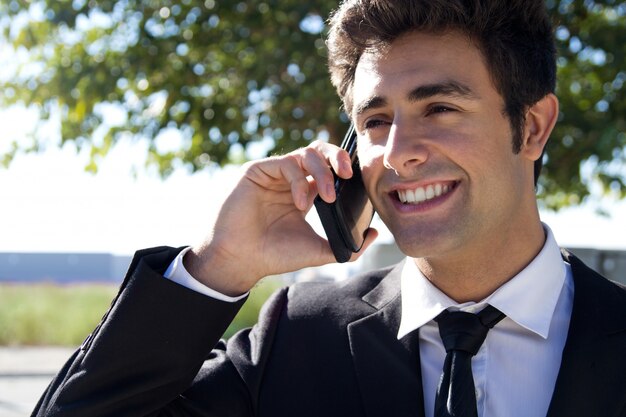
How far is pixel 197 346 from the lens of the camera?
2.30 m

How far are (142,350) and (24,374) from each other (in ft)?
36.9

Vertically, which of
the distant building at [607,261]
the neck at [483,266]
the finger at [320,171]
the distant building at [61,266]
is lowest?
the distant building at [61,266]

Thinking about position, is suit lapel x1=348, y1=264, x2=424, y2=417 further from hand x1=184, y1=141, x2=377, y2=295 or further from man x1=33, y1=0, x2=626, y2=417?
hand x1=184, y1=141, x2=377, y2=295

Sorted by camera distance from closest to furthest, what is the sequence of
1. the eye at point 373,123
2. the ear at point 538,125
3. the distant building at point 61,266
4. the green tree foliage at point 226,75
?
1. the eye at point 373,123
2. the ear at point 538,125
3. the green tree foliage at point 226,75
4. the distant building at point 61,266

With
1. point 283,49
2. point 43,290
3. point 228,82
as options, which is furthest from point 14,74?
point 43,290

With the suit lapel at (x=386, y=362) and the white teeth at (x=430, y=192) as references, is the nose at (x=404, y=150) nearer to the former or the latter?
the white teeth at (x=430, y=192)

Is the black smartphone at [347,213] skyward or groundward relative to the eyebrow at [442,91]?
groundward

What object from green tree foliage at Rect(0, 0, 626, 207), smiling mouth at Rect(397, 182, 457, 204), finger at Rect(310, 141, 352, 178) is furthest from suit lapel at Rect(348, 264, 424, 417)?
green tree foliage at Rect(0, 0, 626, 207)

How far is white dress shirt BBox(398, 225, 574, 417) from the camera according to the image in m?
2.31

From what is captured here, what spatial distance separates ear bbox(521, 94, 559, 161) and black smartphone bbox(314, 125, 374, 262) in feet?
1.88

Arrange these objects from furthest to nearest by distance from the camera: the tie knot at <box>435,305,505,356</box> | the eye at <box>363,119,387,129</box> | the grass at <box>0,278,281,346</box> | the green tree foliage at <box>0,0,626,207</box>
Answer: the grass at <box>0,278,281,346</box>, the green tree foliage at <box>0,0,626,207</box>, the eye at <box>363,119,387,129</box>, the tie knot at <box>435,305,505,356</box>

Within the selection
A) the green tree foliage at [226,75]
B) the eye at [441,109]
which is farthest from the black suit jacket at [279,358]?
the green tree foliage at [226,75]

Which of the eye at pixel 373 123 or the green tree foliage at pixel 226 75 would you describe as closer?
the eye at pixel 373 123

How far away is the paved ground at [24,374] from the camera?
10020 mm
